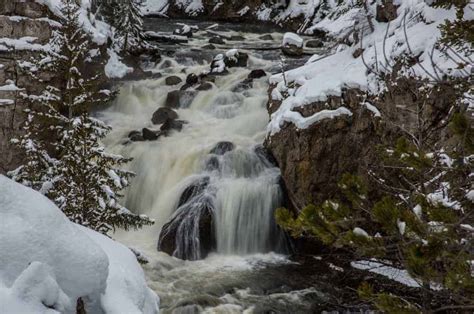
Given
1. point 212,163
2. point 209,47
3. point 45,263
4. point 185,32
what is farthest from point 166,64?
point 45,263

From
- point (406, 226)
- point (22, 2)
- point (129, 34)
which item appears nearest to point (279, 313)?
point (406, 226)

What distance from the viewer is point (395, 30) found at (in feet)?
43.5

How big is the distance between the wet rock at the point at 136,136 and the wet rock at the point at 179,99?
8.22 feet

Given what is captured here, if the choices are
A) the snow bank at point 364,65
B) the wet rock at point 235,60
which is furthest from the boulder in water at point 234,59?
the snow bank at point 364,65

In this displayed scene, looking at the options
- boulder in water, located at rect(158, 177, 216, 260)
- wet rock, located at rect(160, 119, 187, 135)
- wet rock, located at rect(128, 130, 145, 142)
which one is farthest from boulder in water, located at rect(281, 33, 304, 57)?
boulder in water, located at rect(158, 177, 216, 260)

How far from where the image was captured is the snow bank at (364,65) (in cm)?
1155

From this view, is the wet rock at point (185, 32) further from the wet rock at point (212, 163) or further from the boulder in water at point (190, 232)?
the boulder in water at point (190, 232)

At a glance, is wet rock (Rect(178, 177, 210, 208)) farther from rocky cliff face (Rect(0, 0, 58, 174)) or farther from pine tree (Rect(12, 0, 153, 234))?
rocky cliff face (Rect(0, 0, 58, 174))

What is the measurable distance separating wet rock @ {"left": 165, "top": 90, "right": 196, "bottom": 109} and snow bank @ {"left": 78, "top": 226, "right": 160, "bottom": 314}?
13780mm

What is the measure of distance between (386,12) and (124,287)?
13.1m

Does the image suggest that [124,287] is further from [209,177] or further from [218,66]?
[218,66]

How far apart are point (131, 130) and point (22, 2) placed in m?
6.09

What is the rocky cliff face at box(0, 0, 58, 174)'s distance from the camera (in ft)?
49.7

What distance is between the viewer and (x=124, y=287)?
448 cm
